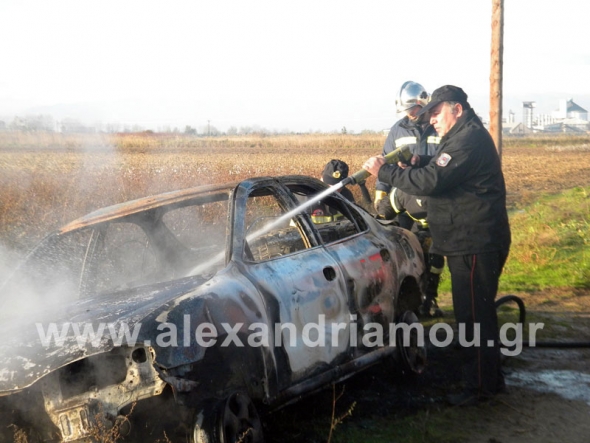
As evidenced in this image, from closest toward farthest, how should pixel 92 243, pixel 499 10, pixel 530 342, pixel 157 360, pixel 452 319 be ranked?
pixel 157 360 < pixel 92 243 < pixel 530 342 < pixel 452 319 < pixel 499 10

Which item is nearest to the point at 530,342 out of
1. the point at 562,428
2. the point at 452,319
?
the point at 452,319

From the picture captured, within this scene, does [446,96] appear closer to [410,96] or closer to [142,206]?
[410,96]

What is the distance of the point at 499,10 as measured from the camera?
12.3m

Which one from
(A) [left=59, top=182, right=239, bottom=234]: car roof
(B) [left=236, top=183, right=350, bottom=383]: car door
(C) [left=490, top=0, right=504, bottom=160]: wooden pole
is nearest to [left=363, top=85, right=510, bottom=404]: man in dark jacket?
(B) [left=236, top=183, right=350, bottom=383]: car door

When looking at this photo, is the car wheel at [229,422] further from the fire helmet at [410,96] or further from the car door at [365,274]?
the fire helmet at [410,96]

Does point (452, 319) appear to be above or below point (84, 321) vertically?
below

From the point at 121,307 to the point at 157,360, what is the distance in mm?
617

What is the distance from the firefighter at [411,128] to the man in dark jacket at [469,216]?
1.94 m

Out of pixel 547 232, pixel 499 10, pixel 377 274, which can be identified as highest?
pixel 499 10

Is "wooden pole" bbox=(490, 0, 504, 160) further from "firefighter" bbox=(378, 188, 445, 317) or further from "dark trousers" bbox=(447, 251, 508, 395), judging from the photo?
"dark trousers" bbox=(447, 251, 508, 395)

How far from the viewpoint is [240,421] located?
382 cm

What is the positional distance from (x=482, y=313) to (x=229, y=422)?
2.52 meters

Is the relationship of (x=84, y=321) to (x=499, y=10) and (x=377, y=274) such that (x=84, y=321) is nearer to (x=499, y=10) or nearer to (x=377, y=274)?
(x=377, y=274)

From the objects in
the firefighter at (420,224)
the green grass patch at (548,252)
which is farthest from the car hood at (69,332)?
the green grass patch at (548,252)
